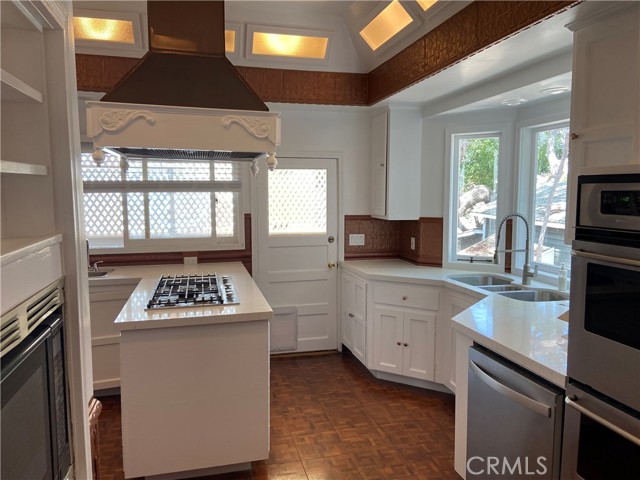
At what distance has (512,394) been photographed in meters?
1.79

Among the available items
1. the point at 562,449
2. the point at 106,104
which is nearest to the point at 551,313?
the point at 562,449

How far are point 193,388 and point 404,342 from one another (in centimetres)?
177

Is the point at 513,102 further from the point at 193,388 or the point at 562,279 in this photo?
the point at 193,388

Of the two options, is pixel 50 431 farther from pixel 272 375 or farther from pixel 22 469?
pixel 272 375

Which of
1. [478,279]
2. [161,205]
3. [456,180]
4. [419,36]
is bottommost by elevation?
[478,279]

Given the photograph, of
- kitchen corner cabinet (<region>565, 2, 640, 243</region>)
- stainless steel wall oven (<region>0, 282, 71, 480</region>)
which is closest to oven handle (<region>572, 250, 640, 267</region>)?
kitchen corner cabinet (<region>565, 2, 640, 243</region>)

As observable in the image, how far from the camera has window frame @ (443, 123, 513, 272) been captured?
11.8 feet

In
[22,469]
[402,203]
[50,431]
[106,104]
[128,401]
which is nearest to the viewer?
[22,469]

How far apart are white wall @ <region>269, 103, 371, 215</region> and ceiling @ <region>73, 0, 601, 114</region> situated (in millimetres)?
420

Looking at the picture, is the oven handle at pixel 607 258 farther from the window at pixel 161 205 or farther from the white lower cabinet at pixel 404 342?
the window at pixel 161 205

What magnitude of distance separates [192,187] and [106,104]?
6.39 ft

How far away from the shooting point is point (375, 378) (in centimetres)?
379

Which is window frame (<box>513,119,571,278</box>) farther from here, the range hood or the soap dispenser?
the range hood

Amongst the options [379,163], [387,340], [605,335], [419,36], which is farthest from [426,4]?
[387,340]
